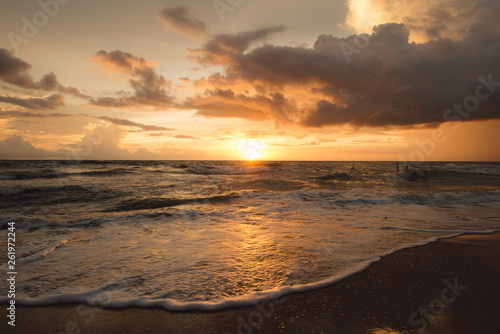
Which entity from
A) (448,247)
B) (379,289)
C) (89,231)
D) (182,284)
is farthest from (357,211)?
(89,231)

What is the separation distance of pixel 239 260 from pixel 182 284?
1283 mm

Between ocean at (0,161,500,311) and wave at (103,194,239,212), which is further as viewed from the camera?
wave at (103,194,239,212)

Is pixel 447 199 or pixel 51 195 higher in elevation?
pixel 447 199

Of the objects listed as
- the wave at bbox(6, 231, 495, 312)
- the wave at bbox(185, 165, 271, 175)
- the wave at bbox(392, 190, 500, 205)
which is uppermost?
the wave at bbox(185, 165, 271, 175)

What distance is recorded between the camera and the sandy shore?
9.46ft

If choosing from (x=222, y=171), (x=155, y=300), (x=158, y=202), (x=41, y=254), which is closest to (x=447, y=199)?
(x=158, y=202)

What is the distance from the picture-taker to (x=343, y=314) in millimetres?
3102
